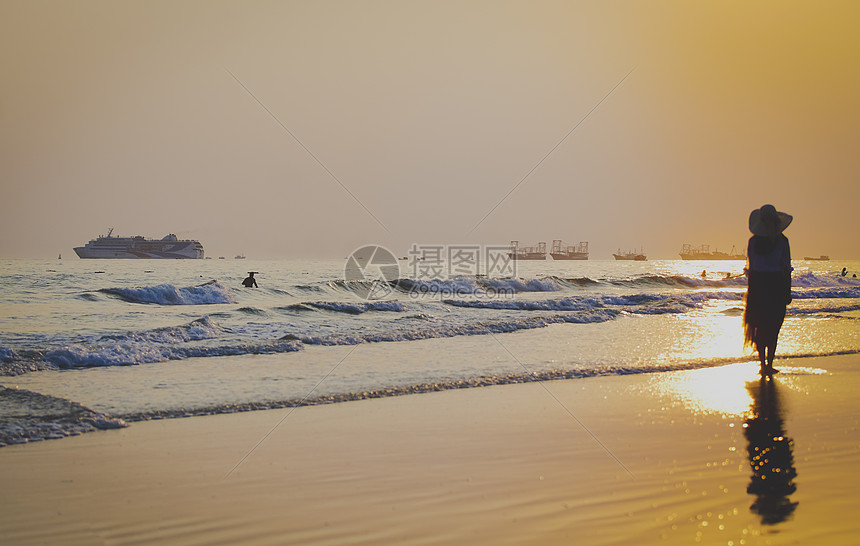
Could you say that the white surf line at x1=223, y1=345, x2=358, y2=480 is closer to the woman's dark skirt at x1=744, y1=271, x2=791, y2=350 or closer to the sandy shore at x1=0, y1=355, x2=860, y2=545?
the sandy shore at x1=0, y1=355, x2=860, y2=545

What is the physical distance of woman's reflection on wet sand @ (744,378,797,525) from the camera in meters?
3.69

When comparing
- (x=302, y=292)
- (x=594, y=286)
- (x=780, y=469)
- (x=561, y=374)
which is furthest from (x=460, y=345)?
(x=594, y=286)

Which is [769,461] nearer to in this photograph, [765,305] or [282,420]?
[282,420]

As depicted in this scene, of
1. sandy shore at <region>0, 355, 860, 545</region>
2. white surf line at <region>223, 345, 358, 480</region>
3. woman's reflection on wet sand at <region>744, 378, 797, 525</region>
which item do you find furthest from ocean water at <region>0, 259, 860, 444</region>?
woman's reflection on wet sand at <region>744, 378, 797, 525</region>

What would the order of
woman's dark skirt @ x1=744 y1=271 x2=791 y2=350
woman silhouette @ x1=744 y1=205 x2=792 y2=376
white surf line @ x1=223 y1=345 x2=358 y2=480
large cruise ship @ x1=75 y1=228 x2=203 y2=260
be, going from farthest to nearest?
large cruise ship @ x1=75 y1=228 x2=203 y2=260
woman's dark skirt @ x1=744 y1=271 x2=791 y2=350
woman silhouette @ x1=744 y1=205 x2=792 y2=376
white surf line @ x1=223 y1=345 x2=358 y2=480

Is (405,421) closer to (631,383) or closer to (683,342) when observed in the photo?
(631,383)

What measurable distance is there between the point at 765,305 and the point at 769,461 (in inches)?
180

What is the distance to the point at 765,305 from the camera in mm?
8711

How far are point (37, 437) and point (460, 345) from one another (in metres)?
8.45

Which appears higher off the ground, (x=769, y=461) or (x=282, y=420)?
(x=769, y=461)

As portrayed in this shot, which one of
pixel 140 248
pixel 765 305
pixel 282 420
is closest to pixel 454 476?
pixel 282 420

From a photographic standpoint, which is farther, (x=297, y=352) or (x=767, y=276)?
(x=297, y=352)

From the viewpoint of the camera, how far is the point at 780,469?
14.8ft

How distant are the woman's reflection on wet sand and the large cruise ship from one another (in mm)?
128641
